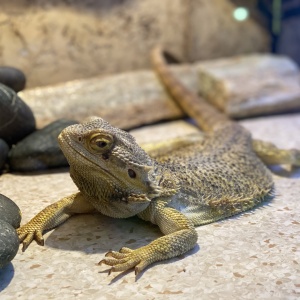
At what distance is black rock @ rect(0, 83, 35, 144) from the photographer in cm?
319

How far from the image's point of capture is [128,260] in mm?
2066

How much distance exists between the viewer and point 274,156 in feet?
11.6

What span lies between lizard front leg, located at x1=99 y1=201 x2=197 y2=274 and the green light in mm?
3900

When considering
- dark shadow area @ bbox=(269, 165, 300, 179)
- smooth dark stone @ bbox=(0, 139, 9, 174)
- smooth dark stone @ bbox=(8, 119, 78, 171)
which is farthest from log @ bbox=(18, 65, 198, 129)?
dark shadow area @ bbox=(269, 165, 300, 179)

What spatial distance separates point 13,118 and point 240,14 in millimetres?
3434

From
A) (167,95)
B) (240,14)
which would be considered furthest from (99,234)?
(240,14)

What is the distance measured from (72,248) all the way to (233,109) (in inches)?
122

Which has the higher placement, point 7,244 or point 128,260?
point 7,244

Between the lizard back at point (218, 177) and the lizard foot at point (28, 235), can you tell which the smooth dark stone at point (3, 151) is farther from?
the lizard back at point (218, 177)

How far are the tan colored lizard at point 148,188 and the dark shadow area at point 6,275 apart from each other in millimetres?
200

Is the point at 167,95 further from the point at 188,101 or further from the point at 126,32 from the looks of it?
the point at 126,32

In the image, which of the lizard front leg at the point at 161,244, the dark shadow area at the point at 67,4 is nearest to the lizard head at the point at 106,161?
the lizard front leg at the point at 161,244

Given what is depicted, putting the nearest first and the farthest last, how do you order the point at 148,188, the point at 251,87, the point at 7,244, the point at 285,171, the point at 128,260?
the point at 7,244, the point at 128,260, the point at 148,188, the point at 285,171, the point at 251,87

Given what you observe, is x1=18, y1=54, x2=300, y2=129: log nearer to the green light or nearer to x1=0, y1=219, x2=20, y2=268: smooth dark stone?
the green light
